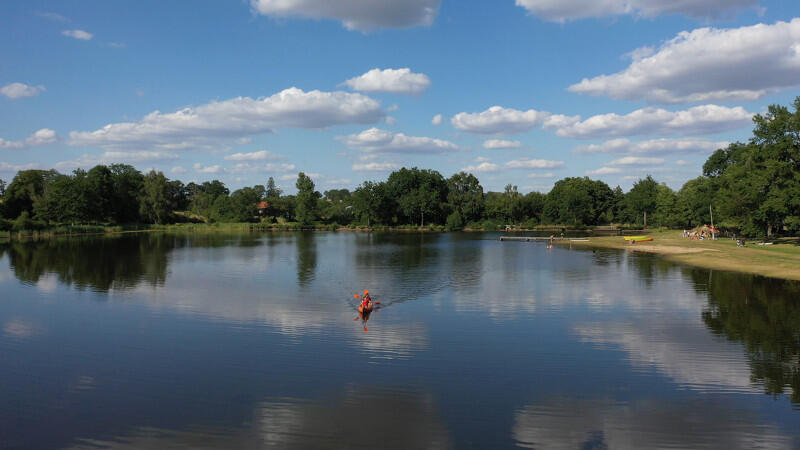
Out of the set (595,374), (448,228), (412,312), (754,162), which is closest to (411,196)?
(448,228)

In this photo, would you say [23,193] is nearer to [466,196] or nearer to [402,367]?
[466,196]

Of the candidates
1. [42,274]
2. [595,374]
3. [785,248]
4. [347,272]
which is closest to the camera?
[595,374]

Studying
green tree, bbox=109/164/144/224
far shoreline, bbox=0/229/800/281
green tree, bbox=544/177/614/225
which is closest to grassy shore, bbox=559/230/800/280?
far shoreline, bbox=0/229/800/281

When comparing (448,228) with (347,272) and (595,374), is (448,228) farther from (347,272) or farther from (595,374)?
(595,374)

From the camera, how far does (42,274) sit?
144 ft

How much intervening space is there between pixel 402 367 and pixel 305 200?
140581 mm

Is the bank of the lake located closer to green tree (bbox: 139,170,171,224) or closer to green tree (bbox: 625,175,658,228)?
green tree (bbox: 139,170,171,224)

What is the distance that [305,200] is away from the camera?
506 feet

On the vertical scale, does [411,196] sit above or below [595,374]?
above

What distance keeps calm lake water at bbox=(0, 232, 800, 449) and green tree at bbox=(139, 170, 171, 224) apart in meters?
114

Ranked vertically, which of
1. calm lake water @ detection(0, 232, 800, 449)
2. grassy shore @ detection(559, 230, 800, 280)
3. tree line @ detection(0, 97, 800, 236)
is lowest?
calm lake water @ detection(0, 232, 800, 449)

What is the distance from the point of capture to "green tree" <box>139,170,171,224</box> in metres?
141

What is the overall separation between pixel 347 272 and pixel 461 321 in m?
23.1

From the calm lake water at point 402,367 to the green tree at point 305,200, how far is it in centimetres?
11789
